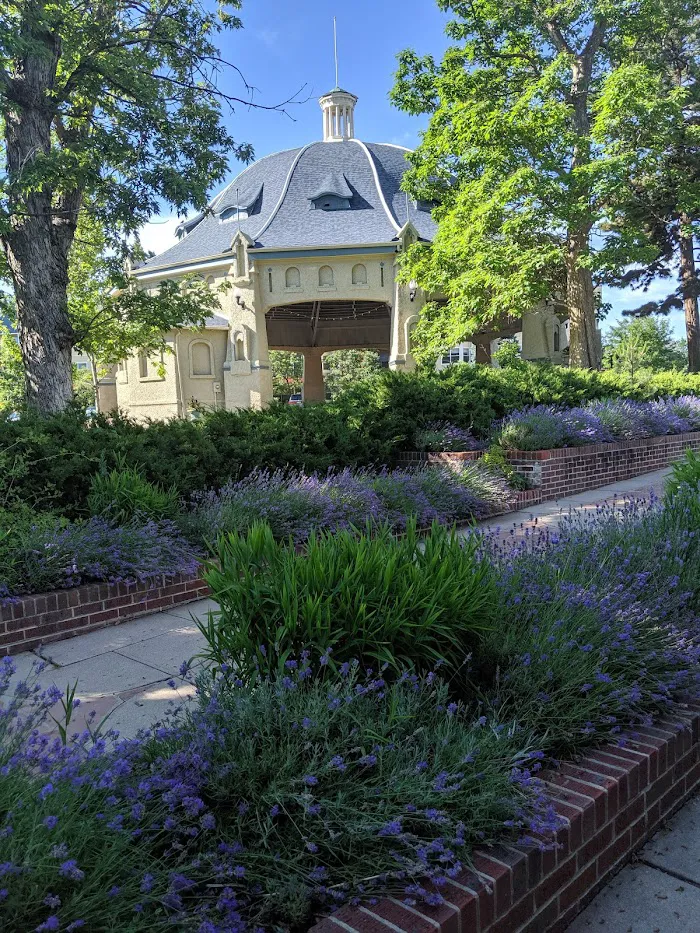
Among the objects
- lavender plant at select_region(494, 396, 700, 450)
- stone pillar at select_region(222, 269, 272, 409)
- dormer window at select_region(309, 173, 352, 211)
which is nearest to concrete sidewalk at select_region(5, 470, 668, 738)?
lavender plant at select_region(494, 396, 700, 450)

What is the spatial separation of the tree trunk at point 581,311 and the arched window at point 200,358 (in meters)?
22.2

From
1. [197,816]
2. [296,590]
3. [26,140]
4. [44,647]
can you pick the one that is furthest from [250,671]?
[26,140]

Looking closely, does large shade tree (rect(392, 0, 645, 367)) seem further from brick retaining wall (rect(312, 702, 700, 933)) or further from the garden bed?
brick retaining wall (rect(312, 702, 700, 933))

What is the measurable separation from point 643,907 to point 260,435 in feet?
20.0

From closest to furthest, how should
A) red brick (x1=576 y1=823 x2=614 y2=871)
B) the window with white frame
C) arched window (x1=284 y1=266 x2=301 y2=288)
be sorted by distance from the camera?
red brick (x1=576 y1=823 x2=614 y2=871) → the window with white frame → arched window (x1=284 y1=266 x2=301 y2=288)

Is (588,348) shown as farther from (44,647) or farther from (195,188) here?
(44,647)

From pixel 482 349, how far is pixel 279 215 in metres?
16.7

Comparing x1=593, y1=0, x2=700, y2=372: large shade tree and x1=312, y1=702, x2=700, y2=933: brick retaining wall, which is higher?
x1=593, y1=0, x2=700, y2=372: large shade tree

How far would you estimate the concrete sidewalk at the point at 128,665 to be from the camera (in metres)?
3.32

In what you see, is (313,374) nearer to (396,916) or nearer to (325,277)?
(325,277)

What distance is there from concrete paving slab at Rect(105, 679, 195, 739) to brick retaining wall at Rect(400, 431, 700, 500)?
5.93m

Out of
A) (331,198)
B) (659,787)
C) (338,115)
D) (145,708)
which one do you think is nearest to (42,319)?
(145,708)

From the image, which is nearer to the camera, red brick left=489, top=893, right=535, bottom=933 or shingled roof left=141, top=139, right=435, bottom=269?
red brick left=489, top=893, right=535, bottom=933

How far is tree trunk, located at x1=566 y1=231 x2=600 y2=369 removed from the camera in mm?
19281
